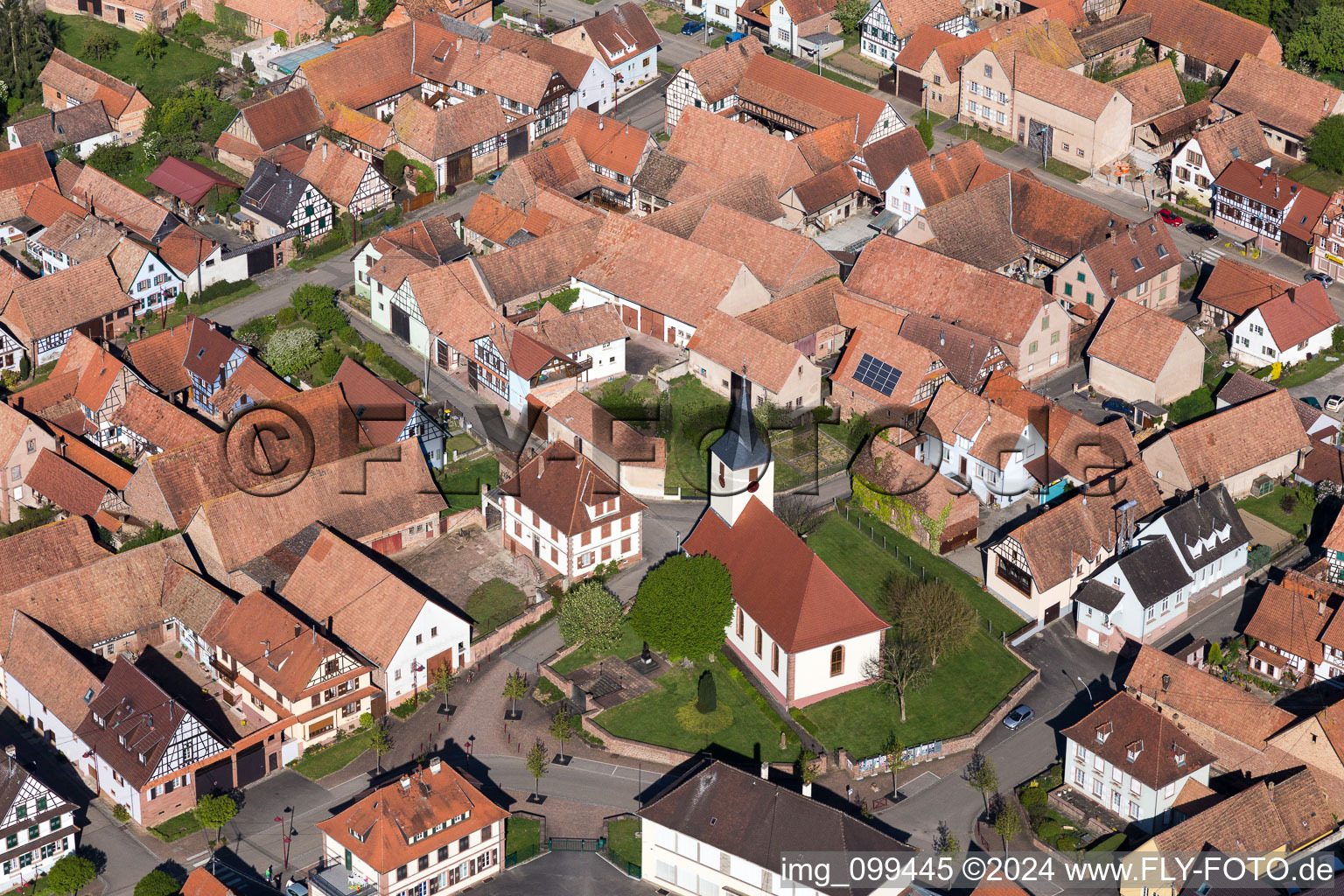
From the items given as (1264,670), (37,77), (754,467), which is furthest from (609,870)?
(37,77)

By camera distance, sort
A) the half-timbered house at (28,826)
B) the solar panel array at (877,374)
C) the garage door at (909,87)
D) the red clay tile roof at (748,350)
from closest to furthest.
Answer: the half-timbered house at (28,826) < the solar panel array at (877,374) < the red clay tile roof at (748,350) < the garage door at (909,87)

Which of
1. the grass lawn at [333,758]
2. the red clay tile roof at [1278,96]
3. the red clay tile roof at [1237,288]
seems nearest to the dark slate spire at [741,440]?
the grass lawn at [333,758]

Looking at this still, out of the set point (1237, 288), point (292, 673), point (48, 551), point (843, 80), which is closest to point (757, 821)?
point (292, 673)

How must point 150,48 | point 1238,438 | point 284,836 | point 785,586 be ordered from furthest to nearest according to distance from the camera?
point 150,48 < point 1238,438 < point 785,586 < point 284,836

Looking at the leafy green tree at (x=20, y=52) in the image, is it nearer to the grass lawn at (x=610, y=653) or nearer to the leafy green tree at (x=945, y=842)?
the grass lawn at (x=610, y=653)

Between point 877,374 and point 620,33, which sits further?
point 620,33

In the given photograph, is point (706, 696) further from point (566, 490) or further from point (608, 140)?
point (608, 140)
